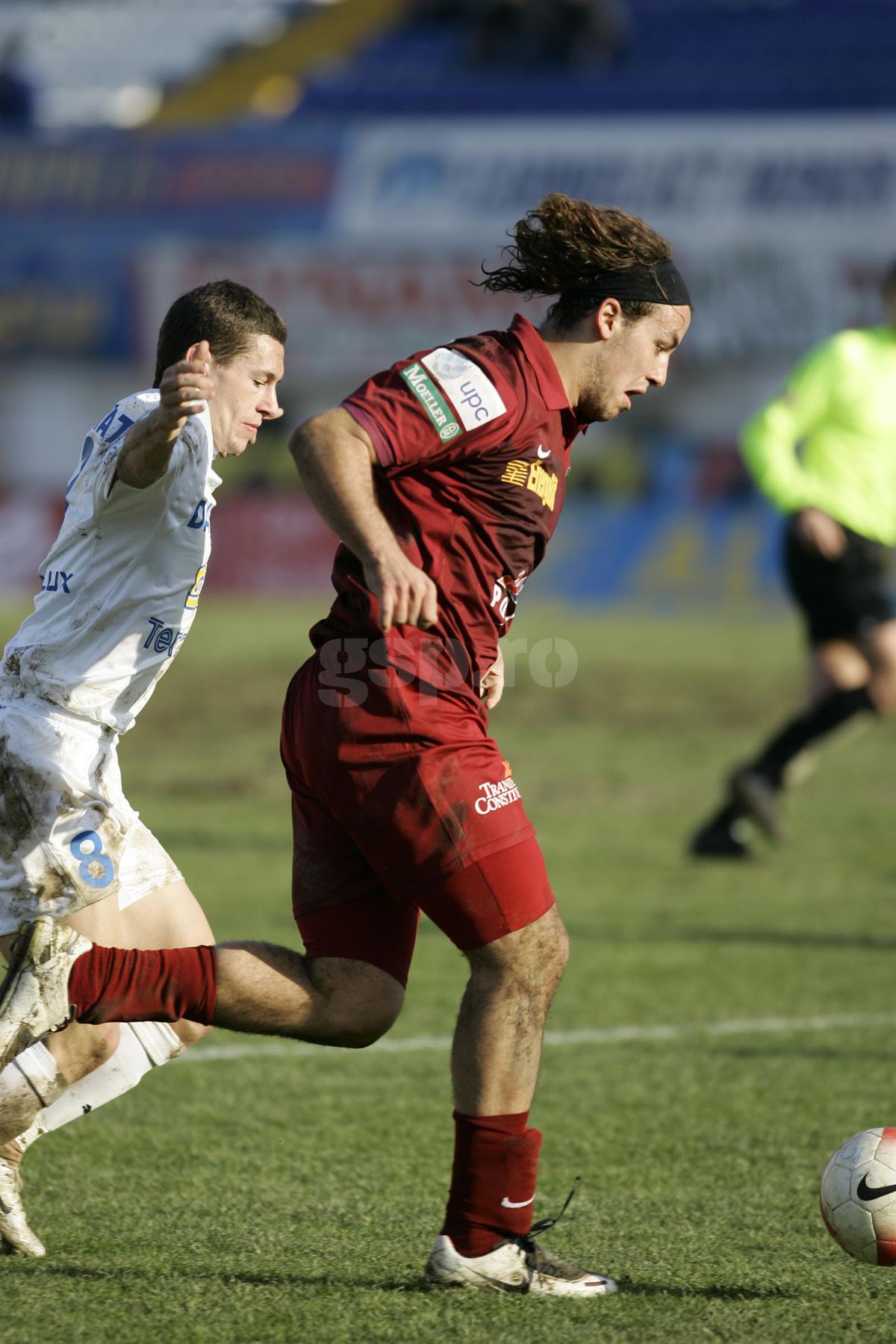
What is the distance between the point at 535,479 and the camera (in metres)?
3.54

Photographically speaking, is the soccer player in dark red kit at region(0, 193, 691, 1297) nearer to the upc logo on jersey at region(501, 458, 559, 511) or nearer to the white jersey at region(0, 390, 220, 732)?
the upc logo on jersey at region(501, 458, 559, 511)

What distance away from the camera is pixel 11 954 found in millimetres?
3420

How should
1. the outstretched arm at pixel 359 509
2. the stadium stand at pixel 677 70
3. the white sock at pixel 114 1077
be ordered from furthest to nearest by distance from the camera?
the stadium stand at pixel 677 70 < the white sock at pixel 114 1077 < the outstretched arm at pixel 359 509

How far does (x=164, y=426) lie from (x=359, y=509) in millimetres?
425

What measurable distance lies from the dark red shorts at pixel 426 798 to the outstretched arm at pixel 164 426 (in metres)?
0.52

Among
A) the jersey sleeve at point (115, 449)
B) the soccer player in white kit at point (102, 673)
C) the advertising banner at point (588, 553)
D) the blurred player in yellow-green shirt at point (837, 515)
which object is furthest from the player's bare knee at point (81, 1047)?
the advertising banner at point (588, 553)

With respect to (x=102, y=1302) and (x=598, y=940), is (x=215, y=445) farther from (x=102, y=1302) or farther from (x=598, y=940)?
(x=598, y=940)

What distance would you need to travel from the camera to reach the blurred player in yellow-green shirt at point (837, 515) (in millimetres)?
8328

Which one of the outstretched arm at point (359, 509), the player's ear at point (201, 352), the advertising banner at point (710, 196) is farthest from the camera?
the advertising banner at point (710, 196)

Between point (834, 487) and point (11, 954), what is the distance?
5894 mm

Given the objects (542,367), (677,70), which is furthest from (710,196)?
(542,367)

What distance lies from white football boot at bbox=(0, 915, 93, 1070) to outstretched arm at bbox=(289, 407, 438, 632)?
90 cm

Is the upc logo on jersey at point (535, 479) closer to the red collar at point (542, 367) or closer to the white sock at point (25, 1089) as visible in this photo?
the red collar at point (542, 367)

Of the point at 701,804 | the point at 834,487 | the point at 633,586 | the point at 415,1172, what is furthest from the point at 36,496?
the point at 415,1172
